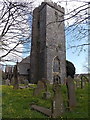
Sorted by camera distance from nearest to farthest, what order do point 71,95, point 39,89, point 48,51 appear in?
point 71,95
point 39,89
point 48,51

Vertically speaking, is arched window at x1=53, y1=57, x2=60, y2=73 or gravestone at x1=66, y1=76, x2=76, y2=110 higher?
arched window at x1=53, y1=57, x2=60, y2=73

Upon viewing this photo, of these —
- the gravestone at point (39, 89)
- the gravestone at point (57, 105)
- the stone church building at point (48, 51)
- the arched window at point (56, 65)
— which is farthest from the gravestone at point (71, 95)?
the arched window at point (56, 65)

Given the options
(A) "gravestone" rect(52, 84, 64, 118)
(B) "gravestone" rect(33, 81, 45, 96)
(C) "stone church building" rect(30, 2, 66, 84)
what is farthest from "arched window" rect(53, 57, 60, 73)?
(A) "gravestone" rect(52, 84, 64, 118)

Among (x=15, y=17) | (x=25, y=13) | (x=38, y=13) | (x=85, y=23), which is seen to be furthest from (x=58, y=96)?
(x=38, y=13)

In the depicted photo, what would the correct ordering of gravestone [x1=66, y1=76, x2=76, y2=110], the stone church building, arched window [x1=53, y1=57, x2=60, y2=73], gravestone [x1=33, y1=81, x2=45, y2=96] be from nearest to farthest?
gravestone [x1=66, y1=76, x2=76, y2=110], gravestone [x1=33, y1=81, x2=45, y2=96], the stone church building, arched window [x1=53, y1=57, x2=60, y2=73]

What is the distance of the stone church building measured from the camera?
121 feet

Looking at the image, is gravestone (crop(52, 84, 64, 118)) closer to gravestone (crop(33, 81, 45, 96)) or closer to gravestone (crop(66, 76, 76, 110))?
gravestone (crop(66, 76, 76, 110))

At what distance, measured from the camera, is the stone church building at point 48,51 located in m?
37.0

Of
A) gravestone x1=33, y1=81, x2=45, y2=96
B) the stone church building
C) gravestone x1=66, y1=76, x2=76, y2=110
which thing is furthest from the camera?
the stone church building

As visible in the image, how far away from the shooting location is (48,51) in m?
37.6

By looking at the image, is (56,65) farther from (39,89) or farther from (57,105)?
(57,105)

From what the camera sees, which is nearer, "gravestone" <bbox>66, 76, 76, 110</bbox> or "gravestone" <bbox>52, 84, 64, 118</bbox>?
"gravestone" <bbox>52, 84, 64, 118</bbox>

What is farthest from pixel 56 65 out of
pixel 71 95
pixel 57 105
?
pixel 57 105

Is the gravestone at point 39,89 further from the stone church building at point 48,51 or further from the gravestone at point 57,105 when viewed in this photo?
the stone church building at point 48,51
